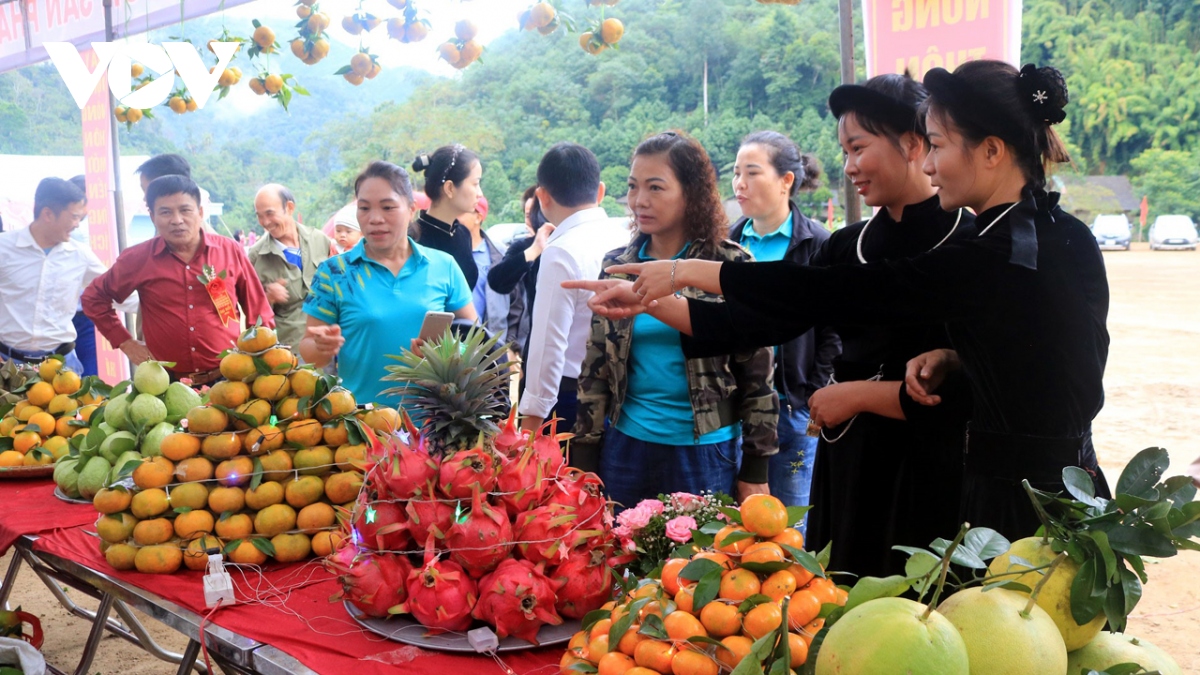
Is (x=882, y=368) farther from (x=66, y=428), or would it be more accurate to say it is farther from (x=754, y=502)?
(x=66, y=428)

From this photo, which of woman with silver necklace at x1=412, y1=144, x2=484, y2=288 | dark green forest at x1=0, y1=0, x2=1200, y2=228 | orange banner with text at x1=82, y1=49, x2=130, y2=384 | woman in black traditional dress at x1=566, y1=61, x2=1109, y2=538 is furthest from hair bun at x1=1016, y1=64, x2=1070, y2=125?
dark green forest at x1=0, y1=0, x2=1200, y2=228

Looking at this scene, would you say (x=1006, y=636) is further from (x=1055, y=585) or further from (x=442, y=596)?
(x=442, y=596)

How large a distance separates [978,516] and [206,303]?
3350 millimetres

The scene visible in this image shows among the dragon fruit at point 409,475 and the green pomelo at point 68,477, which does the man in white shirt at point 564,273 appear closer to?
the dragon fruit at point 409,475

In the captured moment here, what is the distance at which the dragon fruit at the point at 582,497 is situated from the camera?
1.50 meters

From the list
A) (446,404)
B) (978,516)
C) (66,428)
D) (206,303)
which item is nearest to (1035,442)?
(978,516)

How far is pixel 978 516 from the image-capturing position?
148cm

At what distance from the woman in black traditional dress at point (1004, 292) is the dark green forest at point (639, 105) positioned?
41.2ft

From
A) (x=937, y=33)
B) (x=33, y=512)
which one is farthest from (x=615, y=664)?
(x=937, y=33)

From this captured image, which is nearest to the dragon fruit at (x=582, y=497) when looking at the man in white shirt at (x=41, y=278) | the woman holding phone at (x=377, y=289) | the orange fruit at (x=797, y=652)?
the orange fruit at (x=797, y=652)

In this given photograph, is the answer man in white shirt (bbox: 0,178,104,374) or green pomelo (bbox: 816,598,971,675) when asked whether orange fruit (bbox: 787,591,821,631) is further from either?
man in white shirt (bbox: 0,178,104,374)

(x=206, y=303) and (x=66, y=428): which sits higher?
(x=206, y=303)

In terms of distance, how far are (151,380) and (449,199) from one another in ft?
6.00

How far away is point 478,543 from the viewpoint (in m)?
1.40
